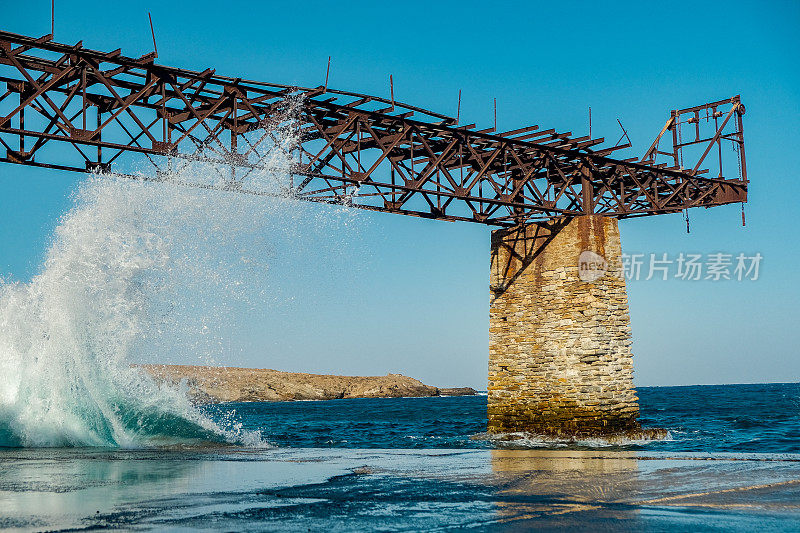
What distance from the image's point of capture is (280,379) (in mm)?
120938

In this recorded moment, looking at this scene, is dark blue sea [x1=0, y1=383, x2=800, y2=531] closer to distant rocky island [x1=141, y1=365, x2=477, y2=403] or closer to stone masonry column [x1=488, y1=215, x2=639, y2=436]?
stone masonry column [x1=488, y1=215, x2=639, y2=436]

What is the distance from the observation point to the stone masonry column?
1967 centimetres

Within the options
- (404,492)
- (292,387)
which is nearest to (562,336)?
(404,492)

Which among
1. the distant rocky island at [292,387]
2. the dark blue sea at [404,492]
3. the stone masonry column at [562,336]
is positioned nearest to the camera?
the dark blue sea at [404,492]

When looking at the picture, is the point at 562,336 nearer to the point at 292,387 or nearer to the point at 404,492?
the point at 404,492

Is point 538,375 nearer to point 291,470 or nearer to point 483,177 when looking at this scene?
point 483,177

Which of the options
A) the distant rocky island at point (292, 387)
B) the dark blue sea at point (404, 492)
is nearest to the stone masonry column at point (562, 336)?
the dark blue sea at point (404, 492)

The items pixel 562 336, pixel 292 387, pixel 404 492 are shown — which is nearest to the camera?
pixel 404 492

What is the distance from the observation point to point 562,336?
20.0m

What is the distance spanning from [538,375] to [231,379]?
9917cm

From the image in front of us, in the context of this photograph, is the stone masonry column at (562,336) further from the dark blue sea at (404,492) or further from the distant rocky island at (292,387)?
the distant rocky island at (292,387)

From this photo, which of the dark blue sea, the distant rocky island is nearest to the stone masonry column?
the dark blue sea

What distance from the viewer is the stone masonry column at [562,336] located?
19.7 metres

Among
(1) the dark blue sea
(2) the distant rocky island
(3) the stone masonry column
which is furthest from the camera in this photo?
(2) the distant rocky island
